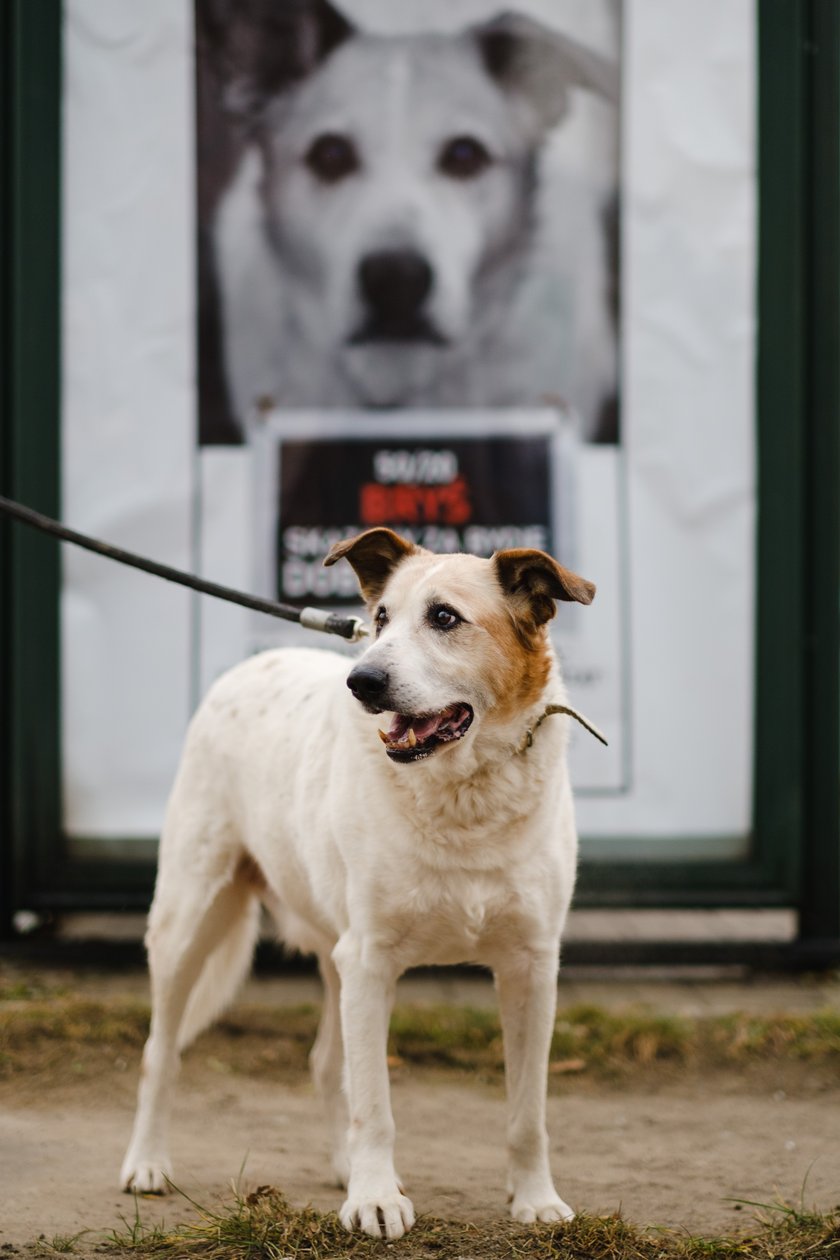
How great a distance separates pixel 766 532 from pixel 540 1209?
127 inches

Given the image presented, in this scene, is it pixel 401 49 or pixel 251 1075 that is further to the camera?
pixel 401 49

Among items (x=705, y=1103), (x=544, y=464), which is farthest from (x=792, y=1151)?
(x=544, y=464)

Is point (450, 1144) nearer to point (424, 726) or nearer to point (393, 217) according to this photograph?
point (424, 726)

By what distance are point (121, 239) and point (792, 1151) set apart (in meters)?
4.03

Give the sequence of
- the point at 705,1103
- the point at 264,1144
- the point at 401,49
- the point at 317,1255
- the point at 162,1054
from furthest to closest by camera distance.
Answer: the point at 401,49 < the point at 705,1103 < the point at 264,1144 < the point at 162,1054 < the point at 317,1255

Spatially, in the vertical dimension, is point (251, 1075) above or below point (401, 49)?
below

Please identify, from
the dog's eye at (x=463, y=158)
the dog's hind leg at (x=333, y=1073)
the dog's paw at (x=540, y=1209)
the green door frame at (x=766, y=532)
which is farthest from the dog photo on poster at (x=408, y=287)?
the dog's paw at (x=540, y=1209)

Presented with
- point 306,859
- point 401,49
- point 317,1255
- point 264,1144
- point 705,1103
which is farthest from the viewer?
point 401,49

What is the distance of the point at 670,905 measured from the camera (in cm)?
592

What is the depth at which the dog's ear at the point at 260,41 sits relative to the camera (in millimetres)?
5875

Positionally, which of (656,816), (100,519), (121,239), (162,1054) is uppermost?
(121,239)

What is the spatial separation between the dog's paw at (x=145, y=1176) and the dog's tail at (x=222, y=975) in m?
0.32

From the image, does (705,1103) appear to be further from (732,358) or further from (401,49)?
(401,49)

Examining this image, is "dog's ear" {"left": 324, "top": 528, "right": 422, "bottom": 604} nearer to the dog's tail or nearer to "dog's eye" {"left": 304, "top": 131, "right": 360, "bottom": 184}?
the dog's tail
